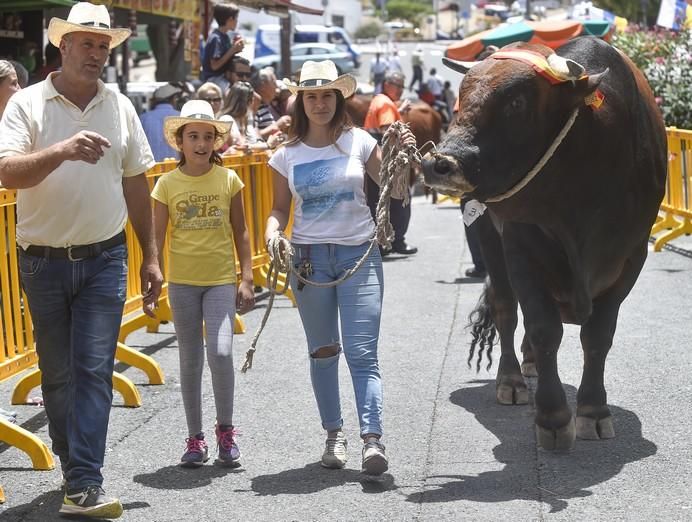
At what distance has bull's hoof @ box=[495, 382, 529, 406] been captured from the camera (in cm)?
743

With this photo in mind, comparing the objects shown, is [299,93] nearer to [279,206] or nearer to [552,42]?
[279,206]

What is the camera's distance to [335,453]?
616cm

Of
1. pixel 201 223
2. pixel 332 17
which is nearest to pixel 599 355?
pixel 201 223

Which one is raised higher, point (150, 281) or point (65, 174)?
point (65, 174)

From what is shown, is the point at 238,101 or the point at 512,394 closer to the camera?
the point at 512,394

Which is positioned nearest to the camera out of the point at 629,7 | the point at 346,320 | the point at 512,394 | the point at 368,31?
the point at 346,320

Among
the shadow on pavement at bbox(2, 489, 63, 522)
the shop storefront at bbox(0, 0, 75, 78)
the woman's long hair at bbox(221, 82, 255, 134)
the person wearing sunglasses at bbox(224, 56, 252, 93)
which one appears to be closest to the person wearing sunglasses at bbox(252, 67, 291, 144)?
the person wearing sunglasses at bbox(224, 56, 252, 93)

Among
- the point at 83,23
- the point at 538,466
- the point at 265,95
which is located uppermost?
the point at 83,23

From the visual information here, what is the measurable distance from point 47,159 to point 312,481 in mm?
2023

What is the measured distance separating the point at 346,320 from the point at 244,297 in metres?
0.60

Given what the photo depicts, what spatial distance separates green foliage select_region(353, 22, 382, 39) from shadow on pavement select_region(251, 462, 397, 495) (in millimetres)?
83642

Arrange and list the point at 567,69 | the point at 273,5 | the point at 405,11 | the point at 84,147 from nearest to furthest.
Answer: the point at 84,147 → the point at 567,69 → the point at 273,5 → the point at 405,11

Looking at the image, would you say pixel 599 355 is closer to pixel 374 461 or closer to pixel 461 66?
pixel 374 461

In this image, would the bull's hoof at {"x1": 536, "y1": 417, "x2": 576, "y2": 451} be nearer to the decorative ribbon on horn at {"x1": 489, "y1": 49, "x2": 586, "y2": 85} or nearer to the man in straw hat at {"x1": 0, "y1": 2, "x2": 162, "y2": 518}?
the decorative ribbon on horn at {"x1": 489, "y1": 49, "x2": 586, "y2": 85}
